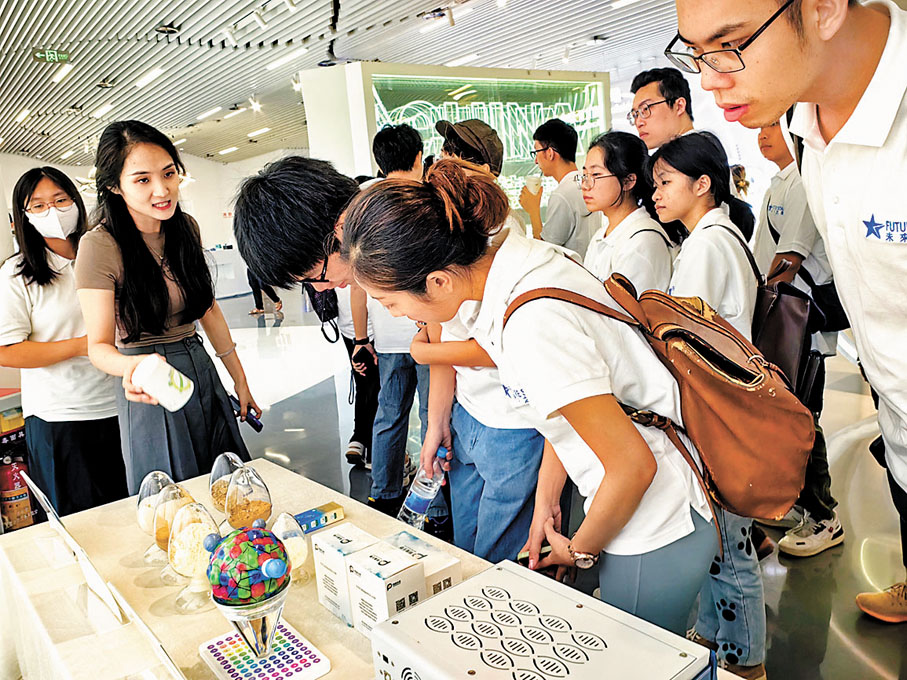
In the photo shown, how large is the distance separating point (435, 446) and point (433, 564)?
69 cm

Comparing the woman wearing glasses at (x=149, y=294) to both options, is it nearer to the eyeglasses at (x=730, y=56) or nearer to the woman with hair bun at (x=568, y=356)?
the woman with hair bun at (x=568, y=356)

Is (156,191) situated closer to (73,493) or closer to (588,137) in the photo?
(73,493)

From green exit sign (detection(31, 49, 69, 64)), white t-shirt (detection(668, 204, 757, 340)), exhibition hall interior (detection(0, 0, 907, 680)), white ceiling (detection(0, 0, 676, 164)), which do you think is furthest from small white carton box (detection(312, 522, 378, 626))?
green exit sign (detection(31, 49, 69, 64))

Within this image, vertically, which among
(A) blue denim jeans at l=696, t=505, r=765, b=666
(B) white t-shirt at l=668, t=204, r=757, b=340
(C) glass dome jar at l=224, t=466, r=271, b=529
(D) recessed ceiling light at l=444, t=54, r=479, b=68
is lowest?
(A) blue denim jeans at l=696, t=505, r=765, b=666

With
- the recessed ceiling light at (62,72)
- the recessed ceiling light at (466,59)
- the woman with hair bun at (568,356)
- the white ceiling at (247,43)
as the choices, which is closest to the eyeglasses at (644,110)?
the woman with hair bun at (568,356)

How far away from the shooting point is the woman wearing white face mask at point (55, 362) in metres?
2.16

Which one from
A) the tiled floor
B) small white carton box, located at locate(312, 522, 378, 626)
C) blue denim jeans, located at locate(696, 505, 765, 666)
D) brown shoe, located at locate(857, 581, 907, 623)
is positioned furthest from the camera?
brown shoe, located at locate(857, 581, 907, 623)

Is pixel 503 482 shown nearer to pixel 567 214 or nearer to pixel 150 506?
pixel 150 506

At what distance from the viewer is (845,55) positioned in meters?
1.02

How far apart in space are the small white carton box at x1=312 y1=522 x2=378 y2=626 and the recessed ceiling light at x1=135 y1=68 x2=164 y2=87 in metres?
10.4

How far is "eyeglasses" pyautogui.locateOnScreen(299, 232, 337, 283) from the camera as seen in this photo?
59.2 inches

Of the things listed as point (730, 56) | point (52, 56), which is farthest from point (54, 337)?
point (52, 56)

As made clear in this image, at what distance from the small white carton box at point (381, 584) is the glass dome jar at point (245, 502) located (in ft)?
1.29

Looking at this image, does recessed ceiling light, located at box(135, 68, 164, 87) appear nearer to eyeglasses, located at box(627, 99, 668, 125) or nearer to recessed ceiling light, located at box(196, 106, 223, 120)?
recessed ceiling light, located at box(196, 106, 223, 120)
